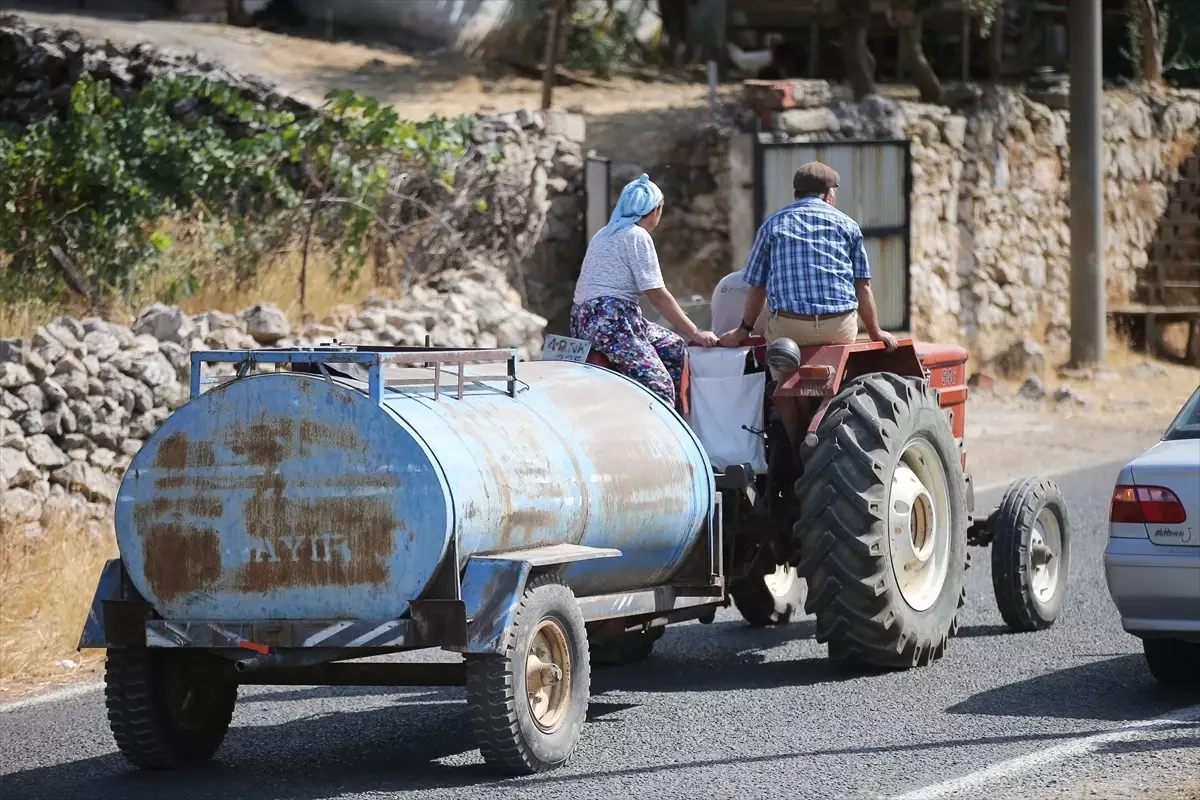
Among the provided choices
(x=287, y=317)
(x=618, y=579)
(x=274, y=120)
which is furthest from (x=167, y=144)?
(x=618, y=579)

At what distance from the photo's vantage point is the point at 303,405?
632cm

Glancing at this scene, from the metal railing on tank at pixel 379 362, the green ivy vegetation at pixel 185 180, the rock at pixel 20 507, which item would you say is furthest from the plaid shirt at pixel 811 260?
the green ivy vegetation at pixel 185 180

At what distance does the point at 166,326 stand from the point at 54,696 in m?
4.41

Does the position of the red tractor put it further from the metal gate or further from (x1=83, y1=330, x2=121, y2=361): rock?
the metal gate

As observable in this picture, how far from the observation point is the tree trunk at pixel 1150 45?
25.8 meters

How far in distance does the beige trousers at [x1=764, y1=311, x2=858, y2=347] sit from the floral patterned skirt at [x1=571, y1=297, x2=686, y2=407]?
48 cm

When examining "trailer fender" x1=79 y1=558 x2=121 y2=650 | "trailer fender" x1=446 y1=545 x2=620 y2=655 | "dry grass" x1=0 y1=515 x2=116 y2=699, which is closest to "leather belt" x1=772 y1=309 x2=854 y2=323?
"trailer fender" x1=446 y1=545 x2=620 y2=655

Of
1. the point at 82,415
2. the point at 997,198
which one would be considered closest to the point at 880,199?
the point at 997,198

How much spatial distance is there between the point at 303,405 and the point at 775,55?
70.7ft

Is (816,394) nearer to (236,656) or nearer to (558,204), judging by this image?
(236,656)

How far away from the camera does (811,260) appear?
8.33 metres

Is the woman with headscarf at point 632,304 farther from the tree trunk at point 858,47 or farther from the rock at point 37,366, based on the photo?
the tree trunk at point 858,47

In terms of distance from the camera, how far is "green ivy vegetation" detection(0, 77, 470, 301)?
13.9 metres

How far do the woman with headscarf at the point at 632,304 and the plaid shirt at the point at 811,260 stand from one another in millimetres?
424
